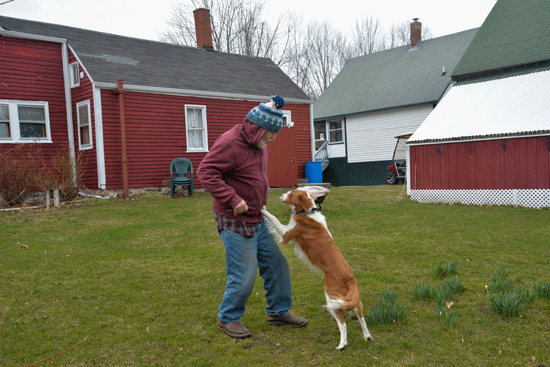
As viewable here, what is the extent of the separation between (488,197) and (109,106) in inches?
433

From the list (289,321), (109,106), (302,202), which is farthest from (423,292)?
(109,106)

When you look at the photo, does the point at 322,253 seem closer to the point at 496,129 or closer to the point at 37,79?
the point at 496,129

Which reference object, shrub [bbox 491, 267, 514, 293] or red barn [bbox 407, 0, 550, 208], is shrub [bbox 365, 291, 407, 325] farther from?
red barn [bbox 407, 0, 550, 208]

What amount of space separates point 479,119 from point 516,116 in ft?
3.10

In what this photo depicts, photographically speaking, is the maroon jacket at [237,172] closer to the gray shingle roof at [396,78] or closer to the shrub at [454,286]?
the shrub at [454,286]

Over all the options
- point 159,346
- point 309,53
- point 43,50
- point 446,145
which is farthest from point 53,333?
point 309,53

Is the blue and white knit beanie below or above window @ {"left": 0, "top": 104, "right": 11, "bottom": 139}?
below

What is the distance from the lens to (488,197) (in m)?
11.9

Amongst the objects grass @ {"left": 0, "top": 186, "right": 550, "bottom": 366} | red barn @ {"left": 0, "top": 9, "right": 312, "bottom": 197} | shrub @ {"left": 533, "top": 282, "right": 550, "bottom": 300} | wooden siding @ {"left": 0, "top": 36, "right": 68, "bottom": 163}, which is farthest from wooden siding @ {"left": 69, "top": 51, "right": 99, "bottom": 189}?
shrub @ {"left": 533, "top": 282, "right": 550, "bottom": 300}

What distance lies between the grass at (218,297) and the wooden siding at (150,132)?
4.74 m

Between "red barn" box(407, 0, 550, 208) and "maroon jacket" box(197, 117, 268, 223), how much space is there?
31.9 feet

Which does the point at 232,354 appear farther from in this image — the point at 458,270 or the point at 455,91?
the point at 455,91

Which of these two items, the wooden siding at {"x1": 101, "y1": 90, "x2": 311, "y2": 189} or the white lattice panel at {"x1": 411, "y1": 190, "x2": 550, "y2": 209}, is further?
the wooden siding at {"x1": 101, "y1": 90, "x2": 311, "y2": 189}

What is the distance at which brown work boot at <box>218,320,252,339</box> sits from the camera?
370cm
